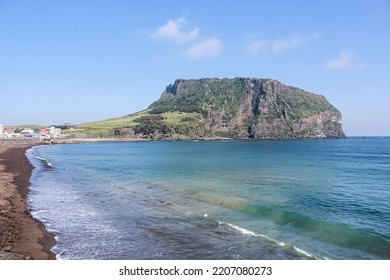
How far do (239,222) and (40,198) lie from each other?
60.6ft

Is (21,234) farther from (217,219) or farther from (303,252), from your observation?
(303,252)

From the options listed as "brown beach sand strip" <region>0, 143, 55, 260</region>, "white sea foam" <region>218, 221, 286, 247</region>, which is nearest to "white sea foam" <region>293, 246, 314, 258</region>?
"white sea foam" <region>218, 221, 286, 247</region>

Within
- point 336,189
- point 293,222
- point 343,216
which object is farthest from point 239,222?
point 336,189

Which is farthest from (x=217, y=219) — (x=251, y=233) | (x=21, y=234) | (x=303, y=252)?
(x=21, y=234)

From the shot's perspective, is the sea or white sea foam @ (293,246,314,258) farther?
the sea

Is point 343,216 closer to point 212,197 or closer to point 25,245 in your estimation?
point 212,197

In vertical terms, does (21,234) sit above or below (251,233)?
above

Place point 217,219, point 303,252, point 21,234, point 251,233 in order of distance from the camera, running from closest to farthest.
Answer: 1. point 303,252
2. point 21,234
3. point 251,233
4. point 217,219

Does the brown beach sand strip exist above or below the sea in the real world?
above

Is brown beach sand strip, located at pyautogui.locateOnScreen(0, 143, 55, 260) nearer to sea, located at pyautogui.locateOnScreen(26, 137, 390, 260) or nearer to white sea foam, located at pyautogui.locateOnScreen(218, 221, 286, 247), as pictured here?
sea, located at pyautogui.locateOnScreen(26, 137, 390, 260)

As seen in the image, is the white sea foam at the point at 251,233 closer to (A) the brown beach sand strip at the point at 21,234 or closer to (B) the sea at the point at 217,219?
(B) the sea at the point at 217,219

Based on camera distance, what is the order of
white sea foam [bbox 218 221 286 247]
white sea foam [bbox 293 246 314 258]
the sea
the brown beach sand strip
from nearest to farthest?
the brown beach sand strip
white sea foam [bbox 293 246 314 258]
the sea
white sea foam [bbox 218 221 286 247]

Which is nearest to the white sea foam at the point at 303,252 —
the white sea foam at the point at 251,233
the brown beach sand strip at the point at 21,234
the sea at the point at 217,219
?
the sea at the point at 217,219
